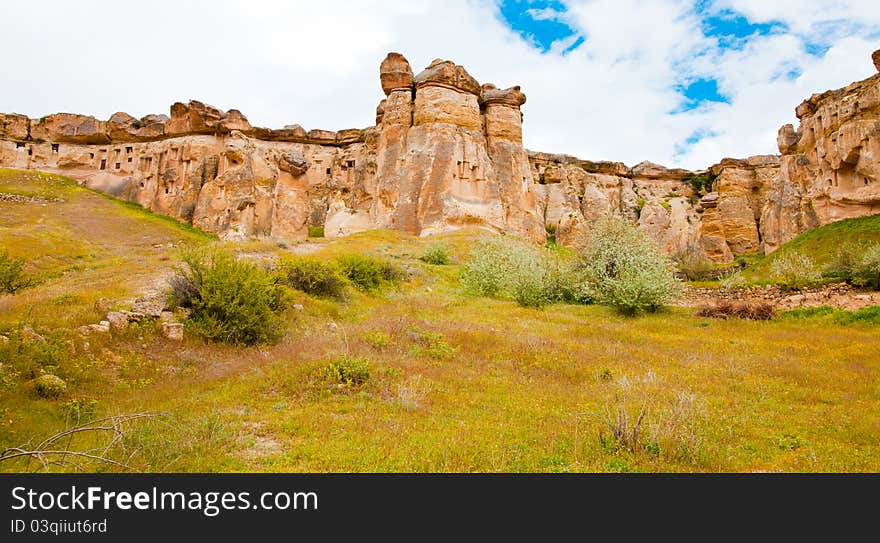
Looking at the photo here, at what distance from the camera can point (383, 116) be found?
40.7m

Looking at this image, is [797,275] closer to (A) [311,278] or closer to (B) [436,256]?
(B) [436,256]

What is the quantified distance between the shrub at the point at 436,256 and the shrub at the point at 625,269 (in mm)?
8289

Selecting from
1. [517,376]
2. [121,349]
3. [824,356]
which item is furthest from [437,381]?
[824,356]

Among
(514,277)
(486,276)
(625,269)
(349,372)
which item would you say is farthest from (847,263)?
(349,372)

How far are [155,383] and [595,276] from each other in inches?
599

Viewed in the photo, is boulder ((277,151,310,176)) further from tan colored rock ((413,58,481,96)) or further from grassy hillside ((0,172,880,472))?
grassy hillside ((0,172,880,472))

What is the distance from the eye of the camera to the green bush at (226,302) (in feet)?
35.2

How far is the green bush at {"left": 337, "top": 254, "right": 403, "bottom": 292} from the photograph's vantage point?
1928cm

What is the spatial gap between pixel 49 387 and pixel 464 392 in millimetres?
5852

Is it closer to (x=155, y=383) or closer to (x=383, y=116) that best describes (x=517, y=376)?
(x=155, y=383)

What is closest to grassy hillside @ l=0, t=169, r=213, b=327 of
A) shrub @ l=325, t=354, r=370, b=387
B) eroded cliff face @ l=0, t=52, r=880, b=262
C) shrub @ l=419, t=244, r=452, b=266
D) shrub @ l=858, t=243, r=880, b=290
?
eroded cliff face @ l=0, t=52, r=880, b=262

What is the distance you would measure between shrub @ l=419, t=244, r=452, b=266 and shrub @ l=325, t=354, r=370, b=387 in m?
18.9

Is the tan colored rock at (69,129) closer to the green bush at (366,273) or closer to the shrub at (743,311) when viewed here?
the green bush at (366,273)
